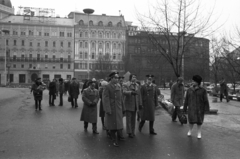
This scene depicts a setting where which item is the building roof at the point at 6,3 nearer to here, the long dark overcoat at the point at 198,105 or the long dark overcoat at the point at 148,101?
the long dark overcoat at the point at 148,101

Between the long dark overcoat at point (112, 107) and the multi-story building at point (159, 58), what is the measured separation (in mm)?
10305

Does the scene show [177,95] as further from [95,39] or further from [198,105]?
[95,39]

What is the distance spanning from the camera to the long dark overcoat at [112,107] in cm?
752

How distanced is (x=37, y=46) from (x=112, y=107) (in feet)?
261

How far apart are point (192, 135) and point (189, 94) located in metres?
1.34

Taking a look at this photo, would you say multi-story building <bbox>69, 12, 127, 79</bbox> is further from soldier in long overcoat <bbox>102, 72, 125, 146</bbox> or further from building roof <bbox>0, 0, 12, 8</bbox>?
soldier in long overcoat <bbox>102, 72, 125, 146</bbox>

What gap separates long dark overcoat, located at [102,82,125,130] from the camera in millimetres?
7516

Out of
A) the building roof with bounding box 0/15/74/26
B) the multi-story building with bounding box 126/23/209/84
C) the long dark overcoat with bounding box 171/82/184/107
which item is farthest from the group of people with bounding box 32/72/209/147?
the building roof with bounding box 0/15/74/26

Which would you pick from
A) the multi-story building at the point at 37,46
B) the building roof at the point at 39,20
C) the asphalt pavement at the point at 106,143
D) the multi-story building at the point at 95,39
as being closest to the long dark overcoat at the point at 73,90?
the asphalt pavement at the point at 106,143

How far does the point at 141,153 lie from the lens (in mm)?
6691

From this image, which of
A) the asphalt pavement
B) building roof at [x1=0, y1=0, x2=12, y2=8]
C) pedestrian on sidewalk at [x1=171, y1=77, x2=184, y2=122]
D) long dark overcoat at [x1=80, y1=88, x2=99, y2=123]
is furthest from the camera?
building roof at [x1=0, y1=0, x2=12, y2=8]

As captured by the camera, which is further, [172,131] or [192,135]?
[172,131]

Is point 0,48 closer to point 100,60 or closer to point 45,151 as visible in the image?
point 100,60

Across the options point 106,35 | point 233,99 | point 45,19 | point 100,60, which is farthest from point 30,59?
point 233,99
